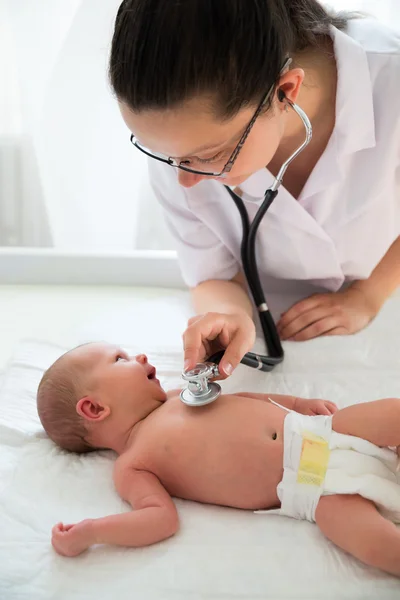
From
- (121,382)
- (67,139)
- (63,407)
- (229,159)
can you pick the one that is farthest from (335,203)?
(67,139)

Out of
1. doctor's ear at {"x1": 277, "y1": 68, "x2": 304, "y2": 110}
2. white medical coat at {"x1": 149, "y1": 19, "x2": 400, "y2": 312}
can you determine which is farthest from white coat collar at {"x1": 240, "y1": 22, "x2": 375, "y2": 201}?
doctor's ear at {"x1": 277, "y1": 68, "x2": 304, "y2": 110}

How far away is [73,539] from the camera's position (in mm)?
948

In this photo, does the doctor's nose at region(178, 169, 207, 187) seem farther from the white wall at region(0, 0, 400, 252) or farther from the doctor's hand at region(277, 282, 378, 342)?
the white wall at region(0, 0, 400, 252)

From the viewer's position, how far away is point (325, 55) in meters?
1.20

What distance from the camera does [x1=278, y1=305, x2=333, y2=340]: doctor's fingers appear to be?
147 centimetres

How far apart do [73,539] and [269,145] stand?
2.14 feet

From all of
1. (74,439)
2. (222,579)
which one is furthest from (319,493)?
(74,439)

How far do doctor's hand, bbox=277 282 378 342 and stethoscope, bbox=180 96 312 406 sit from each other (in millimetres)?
79

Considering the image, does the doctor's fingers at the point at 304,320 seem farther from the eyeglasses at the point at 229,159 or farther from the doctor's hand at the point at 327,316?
the eyeglasses at the point at 229,159

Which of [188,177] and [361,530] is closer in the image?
[361,530]

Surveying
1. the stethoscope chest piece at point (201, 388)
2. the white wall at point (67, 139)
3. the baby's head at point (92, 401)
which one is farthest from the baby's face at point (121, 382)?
the white wall at point (67, 139)

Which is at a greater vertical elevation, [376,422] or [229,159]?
[229,159]

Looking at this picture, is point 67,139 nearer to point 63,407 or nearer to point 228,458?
point 63,407

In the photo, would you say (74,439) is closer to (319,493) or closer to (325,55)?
(319,493)
